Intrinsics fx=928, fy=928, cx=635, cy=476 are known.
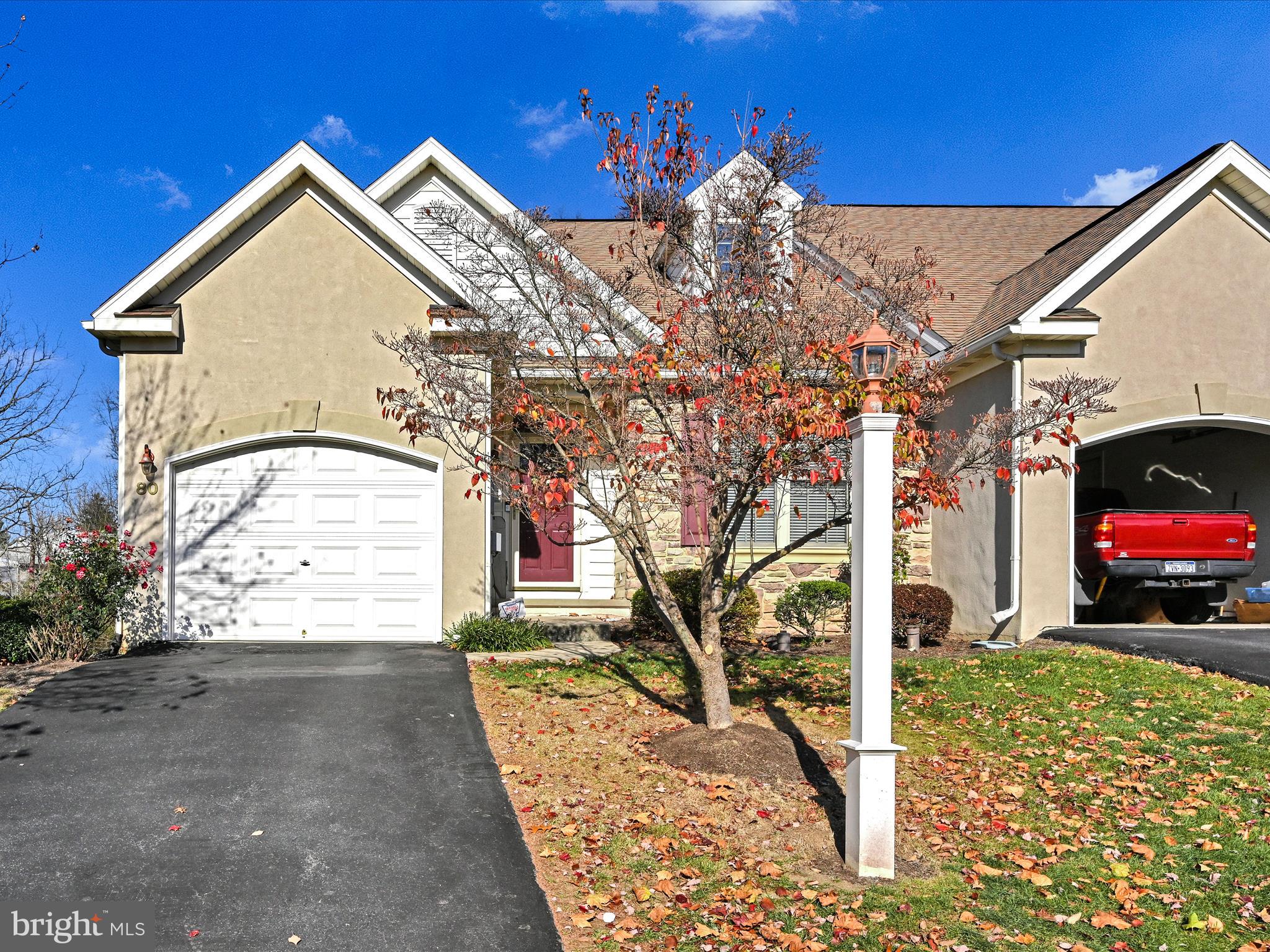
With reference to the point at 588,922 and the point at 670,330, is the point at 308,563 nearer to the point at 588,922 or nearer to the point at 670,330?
the point at 670,330

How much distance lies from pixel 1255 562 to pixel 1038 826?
11.1 meters

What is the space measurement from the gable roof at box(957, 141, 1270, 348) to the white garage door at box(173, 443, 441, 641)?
26.2 ft

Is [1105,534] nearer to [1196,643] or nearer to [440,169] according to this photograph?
[1196,643]

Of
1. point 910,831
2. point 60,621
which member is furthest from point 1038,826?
point 60,621

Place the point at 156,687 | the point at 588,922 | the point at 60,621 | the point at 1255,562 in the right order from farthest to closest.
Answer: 1. the point at 1255,562
2. the point at 60,621
3. the point at 156,687
4. the point at 588,922

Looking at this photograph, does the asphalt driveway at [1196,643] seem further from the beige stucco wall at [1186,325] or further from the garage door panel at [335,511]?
the garage door panel at [335,511]

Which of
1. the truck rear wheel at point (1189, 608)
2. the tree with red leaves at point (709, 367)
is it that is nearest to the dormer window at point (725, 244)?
the tree with red leaves at point (709, 367)

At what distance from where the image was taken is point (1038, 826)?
623 centimetres

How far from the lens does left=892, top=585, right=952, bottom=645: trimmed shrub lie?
1214cm

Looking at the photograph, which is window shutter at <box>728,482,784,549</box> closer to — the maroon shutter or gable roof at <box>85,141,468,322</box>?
gable roof at <box>85,141,468,322</box>

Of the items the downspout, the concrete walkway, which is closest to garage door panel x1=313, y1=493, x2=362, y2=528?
the concrete walkway

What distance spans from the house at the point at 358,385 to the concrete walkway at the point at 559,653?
90cm

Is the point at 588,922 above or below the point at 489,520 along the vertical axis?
below

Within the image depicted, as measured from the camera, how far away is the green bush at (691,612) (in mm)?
12055
